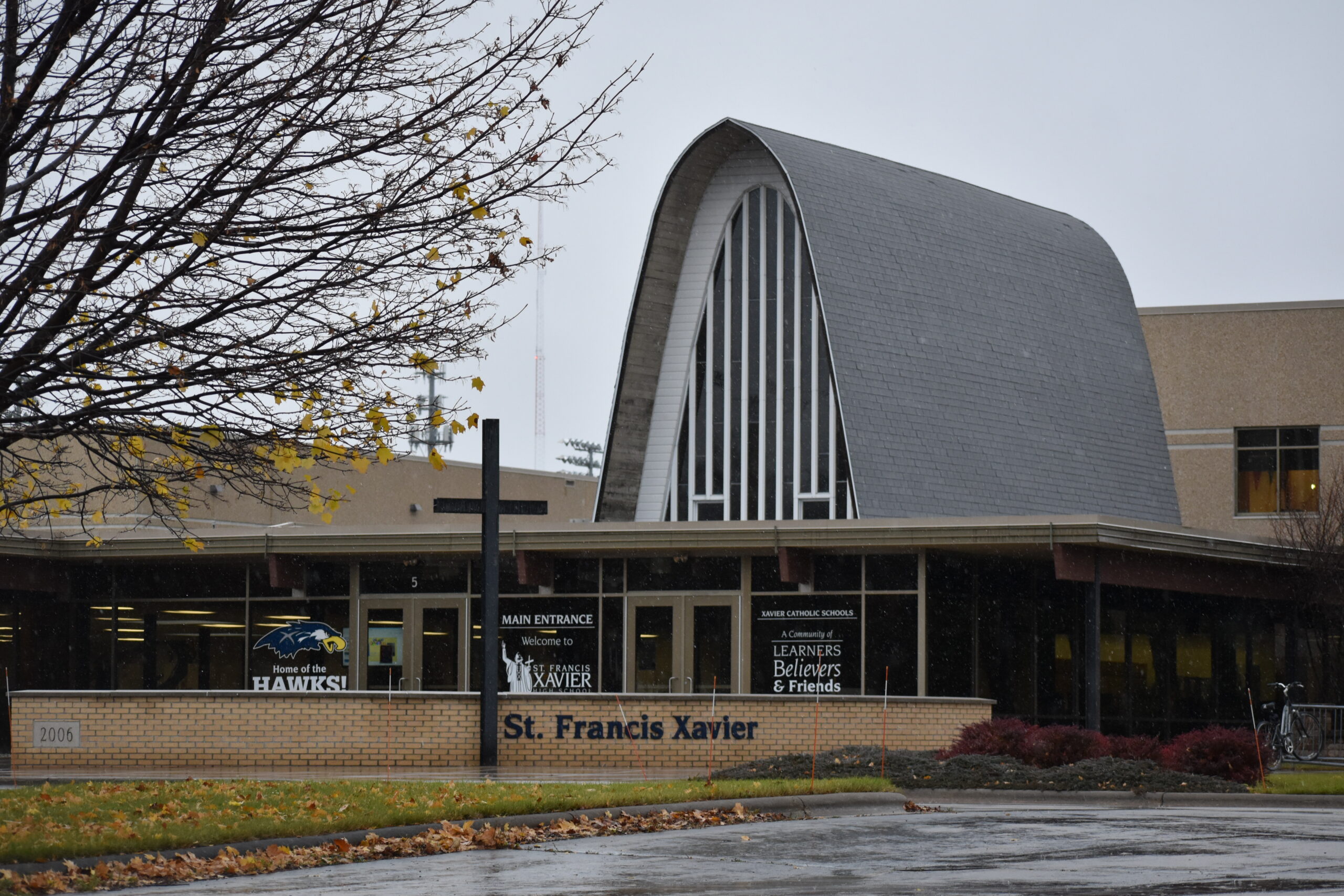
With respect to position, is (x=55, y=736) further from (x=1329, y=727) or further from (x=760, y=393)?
(x=1329, y=727)

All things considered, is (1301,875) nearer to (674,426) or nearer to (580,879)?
(580,879)

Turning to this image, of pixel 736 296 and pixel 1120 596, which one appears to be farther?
pixel 736 296

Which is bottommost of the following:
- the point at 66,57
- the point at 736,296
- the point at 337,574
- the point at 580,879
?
the point at 580,879

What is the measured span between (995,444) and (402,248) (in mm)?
26447

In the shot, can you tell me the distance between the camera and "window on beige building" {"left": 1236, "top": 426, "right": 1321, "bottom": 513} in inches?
1582

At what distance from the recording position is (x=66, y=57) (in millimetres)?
10820

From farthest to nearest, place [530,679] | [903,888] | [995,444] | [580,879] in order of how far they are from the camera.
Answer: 1. [995,444]
2. [530,679]
3. [580,879]
4. [903,888]

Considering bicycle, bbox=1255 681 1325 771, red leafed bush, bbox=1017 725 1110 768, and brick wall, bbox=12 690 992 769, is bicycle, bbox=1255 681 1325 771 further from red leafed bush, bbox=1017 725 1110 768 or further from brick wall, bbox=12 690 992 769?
red leafed bush, bbox=1017 725 1110 768

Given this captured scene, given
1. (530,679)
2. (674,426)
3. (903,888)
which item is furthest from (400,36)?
(674,426)

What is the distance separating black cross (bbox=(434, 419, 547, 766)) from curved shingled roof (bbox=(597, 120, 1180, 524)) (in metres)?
12.5

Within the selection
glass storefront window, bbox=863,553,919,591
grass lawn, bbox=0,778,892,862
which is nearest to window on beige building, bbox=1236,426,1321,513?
glass storefront window, bbox=863,553,919,591

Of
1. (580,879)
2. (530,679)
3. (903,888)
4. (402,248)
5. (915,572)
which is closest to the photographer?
(903,888)

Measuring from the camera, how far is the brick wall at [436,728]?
22.3m

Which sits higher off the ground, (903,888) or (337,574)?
(337,574)
